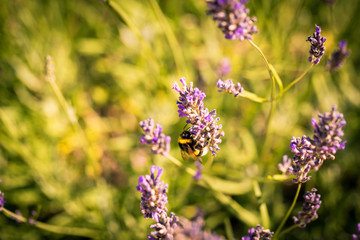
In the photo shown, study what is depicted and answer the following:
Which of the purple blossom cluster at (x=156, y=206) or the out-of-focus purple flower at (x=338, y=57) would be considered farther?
the out-of-focus purple flower at (x=338, y=57)

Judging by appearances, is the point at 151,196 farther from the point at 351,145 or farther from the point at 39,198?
the point at 351,145

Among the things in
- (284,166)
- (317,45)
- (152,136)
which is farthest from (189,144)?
(317,45)

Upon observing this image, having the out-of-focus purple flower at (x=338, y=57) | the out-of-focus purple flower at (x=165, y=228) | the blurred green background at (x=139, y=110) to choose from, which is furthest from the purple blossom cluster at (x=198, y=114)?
the out-of-focus purple flower at (x=338, y=57)

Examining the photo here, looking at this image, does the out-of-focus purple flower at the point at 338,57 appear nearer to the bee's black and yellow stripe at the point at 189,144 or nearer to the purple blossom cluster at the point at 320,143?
the purple blossom cluster at the point at 320,143

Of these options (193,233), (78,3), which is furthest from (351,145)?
(78,3)

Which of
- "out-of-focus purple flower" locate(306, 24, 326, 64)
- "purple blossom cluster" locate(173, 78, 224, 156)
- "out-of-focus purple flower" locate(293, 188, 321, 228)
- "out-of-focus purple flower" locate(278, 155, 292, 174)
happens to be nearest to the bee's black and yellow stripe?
"purple blossom cluster" locate(173, 78, 224, 156)
